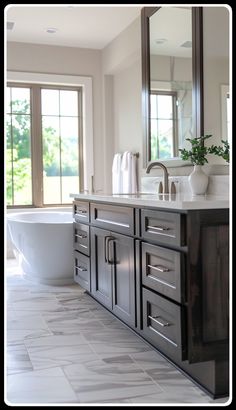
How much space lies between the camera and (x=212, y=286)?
1.78m

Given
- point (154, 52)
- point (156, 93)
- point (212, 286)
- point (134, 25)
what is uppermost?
point (134, 25)

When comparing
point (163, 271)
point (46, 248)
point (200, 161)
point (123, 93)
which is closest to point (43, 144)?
point (123, 93)

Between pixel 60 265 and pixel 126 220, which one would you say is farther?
pixel 60 265

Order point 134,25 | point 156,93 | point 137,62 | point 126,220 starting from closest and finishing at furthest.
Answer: point 126,220 < point 156,93 < point 134,25 < point 137,62

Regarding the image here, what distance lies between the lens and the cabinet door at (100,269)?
8.86 feet

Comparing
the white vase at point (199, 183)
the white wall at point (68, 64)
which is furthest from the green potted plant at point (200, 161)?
the white wall at point (68, 64)

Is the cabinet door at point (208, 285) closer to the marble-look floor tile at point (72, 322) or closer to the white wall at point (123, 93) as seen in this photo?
the marble-look floor tile at point (72, 322)

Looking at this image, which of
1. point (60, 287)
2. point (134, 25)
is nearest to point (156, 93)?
point (134, 25)

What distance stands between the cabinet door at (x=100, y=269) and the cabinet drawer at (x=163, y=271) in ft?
1.89

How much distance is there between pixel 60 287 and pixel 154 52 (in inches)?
83.9

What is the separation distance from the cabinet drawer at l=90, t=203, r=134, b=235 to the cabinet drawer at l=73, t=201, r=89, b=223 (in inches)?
5.5

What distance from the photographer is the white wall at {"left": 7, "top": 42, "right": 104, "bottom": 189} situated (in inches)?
194

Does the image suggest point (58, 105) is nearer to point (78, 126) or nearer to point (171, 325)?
point (78, 126)
